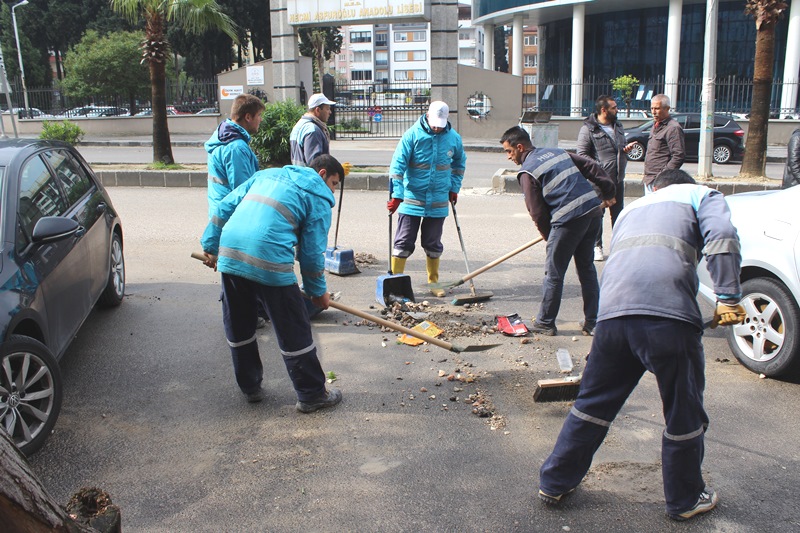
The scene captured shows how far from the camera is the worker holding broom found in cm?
314

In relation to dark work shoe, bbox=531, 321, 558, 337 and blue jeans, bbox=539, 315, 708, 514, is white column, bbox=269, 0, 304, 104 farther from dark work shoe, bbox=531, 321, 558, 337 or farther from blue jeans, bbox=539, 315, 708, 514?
blue jeans, bbox=539, 315, 708, 514

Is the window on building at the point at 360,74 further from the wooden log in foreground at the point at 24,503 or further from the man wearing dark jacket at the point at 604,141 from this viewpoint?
the wooden log in foreground at the point at 24,503

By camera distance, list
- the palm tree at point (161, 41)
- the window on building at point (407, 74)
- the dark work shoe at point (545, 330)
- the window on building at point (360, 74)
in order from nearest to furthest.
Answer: the dark work shoe at point (545, 330)
the palm tree at point (161, 41)
the window on building at point (407, 74)
the window on building at point (360, 74)

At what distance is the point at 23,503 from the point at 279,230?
8.47 feet

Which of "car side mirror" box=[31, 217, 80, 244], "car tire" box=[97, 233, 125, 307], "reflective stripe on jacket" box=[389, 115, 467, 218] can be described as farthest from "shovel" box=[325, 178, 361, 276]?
"car side mirror" box=[31, 217, 80, 244]

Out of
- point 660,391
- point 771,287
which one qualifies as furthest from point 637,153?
point 660,391

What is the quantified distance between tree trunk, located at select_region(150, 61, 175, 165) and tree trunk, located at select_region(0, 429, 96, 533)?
15.4m

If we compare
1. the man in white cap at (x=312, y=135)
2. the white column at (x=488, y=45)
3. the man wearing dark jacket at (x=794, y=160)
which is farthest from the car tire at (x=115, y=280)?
the white column at (x=488, y=45)

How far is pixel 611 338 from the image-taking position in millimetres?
3240

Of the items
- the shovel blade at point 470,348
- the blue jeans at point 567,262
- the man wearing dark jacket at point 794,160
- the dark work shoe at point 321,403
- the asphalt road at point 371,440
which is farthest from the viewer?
the man wearing dark jacket at point 794,160

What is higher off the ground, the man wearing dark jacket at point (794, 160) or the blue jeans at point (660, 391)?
the man wearing dark jacket at point (794, 160)

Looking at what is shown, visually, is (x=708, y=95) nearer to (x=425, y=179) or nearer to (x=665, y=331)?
(x=425, y=179)

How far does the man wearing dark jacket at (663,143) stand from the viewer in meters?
7.57

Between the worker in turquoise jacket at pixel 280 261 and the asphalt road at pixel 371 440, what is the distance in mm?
375
